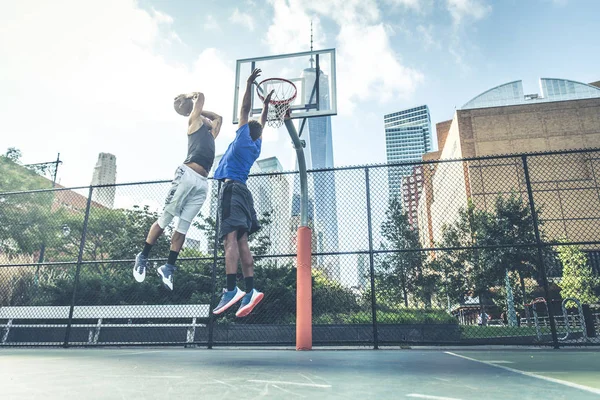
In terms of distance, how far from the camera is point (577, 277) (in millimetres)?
24125

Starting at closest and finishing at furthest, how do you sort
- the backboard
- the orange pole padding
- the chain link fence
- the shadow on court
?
the shadow on court → the orange pole padding → the backboard → the chain link fence

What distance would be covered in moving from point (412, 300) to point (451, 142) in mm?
28597

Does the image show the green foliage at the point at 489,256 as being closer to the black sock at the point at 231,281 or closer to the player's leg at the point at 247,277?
the player's leg at the point at 247,277

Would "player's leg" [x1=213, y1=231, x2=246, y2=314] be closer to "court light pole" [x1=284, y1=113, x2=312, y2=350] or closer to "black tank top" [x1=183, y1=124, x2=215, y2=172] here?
"black tank top" [x1=183, y1=124, x2=215, y2=172]

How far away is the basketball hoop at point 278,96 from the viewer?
568cm

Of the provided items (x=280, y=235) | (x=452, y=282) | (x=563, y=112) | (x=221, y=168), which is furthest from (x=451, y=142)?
(x=221, y=168)

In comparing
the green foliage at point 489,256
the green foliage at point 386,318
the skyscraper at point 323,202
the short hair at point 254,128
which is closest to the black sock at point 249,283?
the short hair at point 254,128

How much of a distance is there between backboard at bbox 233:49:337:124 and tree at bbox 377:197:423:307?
8.33 metres

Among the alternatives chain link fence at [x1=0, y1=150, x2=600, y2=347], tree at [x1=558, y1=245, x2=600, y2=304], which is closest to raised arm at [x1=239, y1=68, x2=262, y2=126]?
chain link fence at [x1=0, y1=150, x2=600, y2=347]

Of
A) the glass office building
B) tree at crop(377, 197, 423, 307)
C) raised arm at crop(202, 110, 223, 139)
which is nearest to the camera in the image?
raised arm at crop(202, 110, 223, 139)

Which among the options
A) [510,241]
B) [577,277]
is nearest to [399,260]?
[510,241]

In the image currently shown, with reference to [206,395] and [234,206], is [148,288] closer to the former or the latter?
[234,206]

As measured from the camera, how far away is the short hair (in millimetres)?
4031

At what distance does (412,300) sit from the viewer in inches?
639
